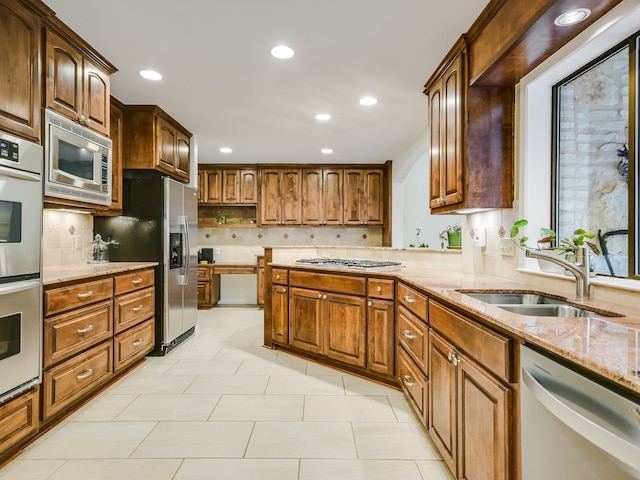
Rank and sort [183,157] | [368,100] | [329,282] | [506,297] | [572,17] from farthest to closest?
[183,157] → [368,100] → [329,282] → [506,297] → [572,17]

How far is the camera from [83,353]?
2.47 metres

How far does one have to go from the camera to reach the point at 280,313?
3.69m

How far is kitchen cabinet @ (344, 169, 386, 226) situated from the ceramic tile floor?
10.6 ft

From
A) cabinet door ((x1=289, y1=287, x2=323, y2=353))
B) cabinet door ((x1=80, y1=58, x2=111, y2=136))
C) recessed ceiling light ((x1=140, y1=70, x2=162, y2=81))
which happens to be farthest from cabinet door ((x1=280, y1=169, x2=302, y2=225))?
cabinet door ((x1=80, y1=58, x2=111, y2=136))

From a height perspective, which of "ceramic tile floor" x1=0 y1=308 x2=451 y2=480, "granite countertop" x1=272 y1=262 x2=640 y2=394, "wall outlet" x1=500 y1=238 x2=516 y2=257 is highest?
"wall outlet" x1=500 y1=238 x2=516 y2=257

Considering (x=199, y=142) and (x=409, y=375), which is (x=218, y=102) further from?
(x=409, y=375)

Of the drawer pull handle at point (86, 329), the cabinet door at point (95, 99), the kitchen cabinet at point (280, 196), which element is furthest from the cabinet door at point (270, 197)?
the drawer pull handle at point (86, 329)

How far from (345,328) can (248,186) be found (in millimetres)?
3683

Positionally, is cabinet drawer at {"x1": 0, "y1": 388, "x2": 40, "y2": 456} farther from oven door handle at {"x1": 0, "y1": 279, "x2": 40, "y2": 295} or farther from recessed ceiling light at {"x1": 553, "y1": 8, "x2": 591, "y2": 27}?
recessed ceiling light at {"x1": 553, "y1": 8, "x2": 591, "y2": 27}

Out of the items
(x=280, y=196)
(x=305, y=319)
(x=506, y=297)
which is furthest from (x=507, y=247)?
(x=280, y=196)

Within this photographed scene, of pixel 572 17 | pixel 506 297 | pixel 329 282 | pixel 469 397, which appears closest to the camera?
pixel 469 397

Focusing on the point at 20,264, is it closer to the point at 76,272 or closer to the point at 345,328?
the point at 76,272

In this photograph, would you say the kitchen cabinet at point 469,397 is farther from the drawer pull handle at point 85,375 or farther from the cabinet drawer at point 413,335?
the drawer pull handle at point 85,375

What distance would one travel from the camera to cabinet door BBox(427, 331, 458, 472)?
1640 millimetres
